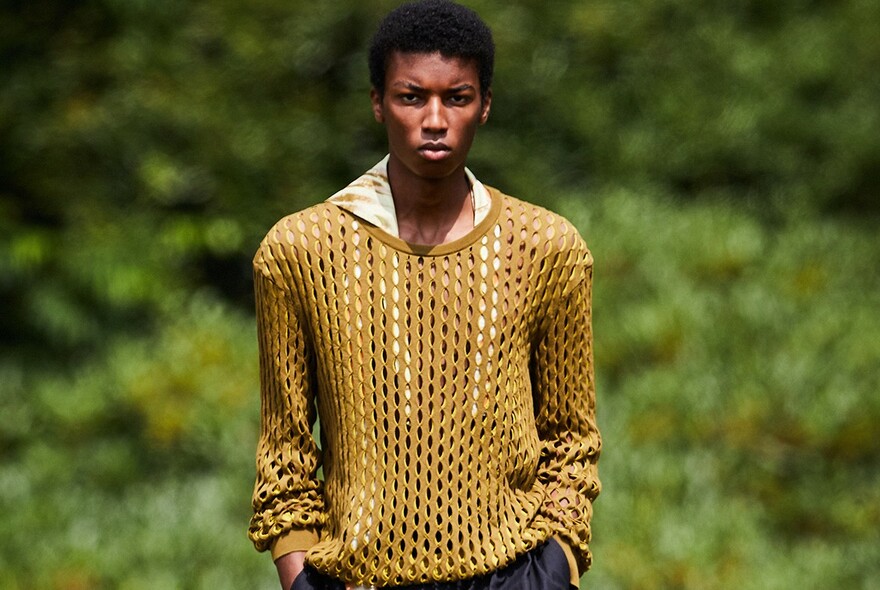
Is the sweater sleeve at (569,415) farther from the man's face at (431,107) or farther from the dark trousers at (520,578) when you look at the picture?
the man's face at (431,107)

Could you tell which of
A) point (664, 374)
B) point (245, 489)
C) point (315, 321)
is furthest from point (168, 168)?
point (315, 321)

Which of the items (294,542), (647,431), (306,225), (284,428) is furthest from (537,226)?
(647,431)

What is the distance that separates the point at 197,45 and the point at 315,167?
39.6 inches

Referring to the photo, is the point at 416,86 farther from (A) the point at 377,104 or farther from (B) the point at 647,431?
(B) the point at 647,431

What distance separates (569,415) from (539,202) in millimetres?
6344

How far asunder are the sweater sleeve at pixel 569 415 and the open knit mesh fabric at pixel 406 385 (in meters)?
0.05

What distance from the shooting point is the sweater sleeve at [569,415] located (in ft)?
8.74

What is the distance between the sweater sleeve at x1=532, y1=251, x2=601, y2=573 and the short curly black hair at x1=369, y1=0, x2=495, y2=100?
44 cm

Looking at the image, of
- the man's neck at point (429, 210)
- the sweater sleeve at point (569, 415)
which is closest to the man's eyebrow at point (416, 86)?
the man's neck at point (429, 210)

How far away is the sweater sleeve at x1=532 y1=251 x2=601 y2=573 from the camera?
8.74 ft

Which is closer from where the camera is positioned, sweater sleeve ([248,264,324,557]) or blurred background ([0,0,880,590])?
sweater sleeve ([248,264,324,557])

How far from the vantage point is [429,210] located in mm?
2578

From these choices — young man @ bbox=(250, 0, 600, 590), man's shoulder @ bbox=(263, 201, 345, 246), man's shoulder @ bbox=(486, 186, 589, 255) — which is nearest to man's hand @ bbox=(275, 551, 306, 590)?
young man @ bbox=(250, 0, 600, 590)

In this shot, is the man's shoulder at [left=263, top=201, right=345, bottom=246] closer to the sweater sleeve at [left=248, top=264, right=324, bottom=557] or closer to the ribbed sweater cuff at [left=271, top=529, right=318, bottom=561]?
the sweater sleeve at [left=248, top=264, right=324, bottom=557]
